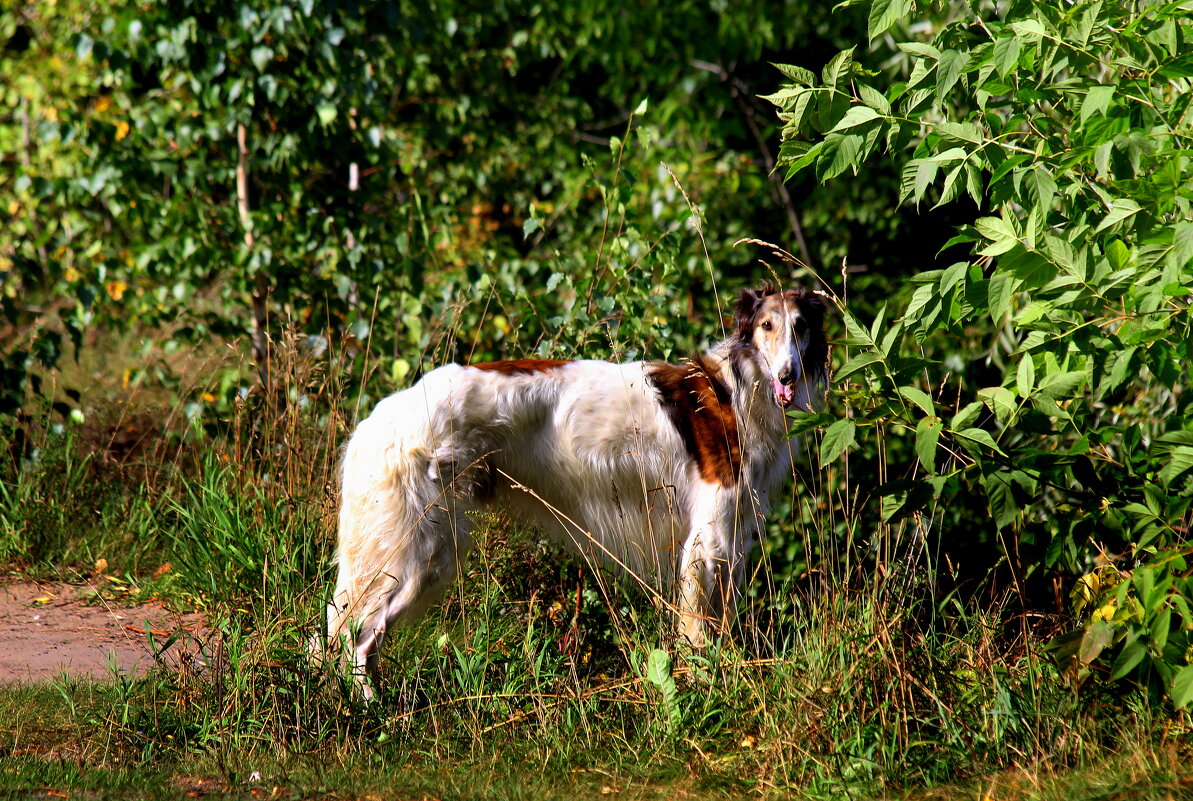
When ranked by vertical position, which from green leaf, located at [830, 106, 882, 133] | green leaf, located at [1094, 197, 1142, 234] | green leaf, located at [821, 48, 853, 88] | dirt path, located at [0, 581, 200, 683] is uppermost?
green leaf, located at [821, 48, 853, 88]

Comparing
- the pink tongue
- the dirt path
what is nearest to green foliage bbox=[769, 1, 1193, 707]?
the pink tongue

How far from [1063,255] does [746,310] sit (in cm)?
193

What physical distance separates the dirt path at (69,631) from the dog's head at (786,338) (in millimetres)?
2402

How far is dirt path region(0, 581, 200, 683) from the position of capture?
4.25 meters

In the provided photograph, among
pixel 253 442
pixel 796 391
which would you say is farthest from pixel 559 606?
pixel 253 442

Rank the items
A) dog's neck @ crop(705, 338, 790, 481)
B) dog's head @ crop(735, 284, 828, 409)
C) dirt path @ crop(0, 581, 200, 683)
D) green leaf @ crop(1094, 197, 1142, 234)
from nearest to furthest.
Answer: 1. green leaf @ crop(1094, 197, 1142, 234)
2. dirt path @ crop(0, 581, 200, 683)
3. dog's head @ crop(735, 284, 828, 409)
4. dog's neck @ crop(705, 338, 790, 481)

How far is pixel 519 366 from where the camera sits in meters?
4.32

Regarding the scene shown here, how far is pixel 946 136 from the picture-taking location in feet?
9.34

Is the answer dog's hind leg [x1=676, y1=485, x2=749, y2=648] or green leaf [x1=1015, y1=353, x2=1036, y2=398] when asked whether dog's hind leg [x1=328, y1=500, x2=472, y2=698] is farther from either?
green leaf [x1=1015, y1=353, x2=1036, y2=398]

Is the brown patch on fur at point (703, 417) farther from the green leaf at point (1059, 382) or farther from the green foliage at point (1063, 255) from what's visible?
the green leaf at point (1059, 382)

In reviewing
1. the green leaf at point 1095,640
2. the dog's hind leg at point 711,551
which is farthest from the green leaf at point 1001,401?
the dog's hind leg at point 711,551

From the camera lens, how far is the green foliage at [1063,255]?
8.94 ft

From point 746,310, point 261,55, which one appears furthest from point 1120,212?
point 261,55

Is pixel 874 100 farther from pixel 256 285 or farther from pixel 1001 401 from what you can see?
pixel 256 285
